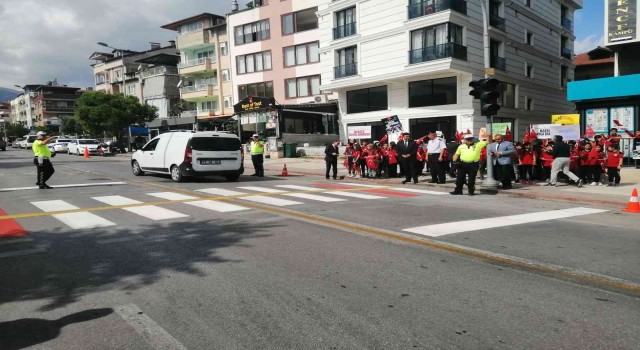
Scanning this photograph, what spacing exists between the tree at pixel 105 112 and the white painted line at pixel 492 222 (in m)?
43.9

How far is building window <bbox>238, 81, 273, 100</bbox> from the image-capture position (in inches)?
1742

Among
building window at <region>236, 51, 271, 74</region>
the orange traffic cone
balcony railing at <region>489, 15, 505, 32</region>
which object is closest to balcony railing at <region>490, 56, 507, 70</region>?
balcony railing at <region>489, 15, 505, 32</region>

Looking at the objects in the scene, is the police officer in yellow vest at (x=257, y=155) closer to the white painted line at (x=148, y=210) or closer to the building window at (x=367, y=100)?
the white painted line at (x=148, y=210)

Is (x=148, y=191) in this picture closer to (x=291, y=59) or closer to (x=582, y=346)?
(x=582, y=346)

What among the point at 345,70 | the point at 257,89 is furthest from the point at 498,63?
the point at 257,89

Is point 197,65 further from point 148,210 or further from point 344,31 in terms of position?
point 148,210

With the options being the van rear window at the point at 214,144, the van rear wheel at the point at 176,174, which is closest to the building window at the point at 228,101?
the van rear window at the point at 214,144

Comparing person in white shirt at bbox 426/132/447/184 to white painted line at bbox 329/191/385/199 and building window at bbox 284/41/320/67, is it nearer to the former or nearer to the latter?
white painted line at bbox 329/191/385/199

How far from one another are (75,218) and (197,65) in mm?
44467

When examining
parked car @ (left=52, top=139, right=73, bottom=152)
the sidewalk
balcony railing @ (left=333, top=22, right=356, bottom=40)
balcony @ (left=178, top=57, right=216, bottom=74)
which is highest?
balcony @ (left=178, top=57, right=216, bottom=74)

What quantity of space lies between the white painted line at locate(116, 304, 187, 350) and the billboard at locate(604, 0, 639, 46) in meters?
25.5

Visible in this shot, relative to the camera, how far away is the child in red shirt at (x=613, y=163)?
13570 mm

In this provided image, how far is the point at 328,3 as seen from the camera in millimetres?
35250

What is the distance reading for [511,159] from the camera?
46.0 feet
